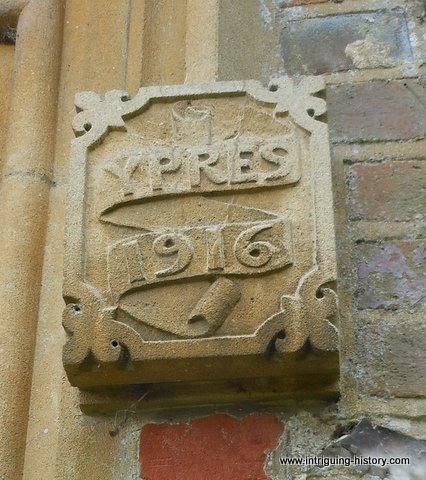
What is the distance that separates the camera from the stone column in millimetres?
1324

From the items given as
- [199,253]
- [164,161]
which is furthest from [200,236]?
[164,161]

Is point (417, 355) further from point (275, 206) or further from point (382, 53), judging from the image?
point (382, 53)

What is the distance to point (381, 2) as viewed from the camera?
5.59 feet

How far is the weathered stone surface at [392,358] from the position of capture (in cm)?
125

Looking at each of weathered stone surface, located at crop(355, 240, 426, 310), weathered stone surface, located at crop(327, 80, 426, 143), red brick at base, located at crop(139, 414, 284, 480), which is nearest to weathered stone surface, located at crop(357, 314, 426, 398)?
weathered stone surface, located at crop(355, 240, 426, 310)

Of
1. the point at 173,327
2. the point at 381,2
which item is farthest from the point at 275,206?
the point at 381,2

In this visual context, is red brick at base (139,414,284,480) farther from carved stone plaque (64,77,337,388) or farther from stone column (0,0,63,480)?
stone column (0,0,63,480)

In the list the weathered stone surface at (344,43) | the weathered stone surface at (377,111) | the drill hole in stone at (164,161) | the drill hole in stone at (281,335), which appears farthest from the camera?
the weathered stone surface at (344,43)

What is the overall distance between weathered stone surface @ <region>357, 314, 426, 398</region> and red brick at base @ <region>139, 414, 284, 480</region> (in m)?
0.15

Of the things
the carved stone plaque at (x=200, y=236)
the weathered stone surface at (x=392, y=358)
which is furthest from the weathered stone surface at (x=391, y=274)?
the carved stone plaque at (x=200, y=236)

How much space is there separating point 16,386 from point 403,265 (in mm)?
586

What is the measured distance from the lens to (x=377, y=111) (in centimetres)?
153

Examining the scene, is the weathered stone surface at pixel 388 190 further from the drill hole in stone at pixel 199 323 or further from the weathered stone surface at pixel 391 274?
the drill hole in stone at pixel 199 323

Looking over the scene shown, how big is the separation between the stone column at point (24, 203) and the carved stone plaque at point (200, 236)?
14cm
